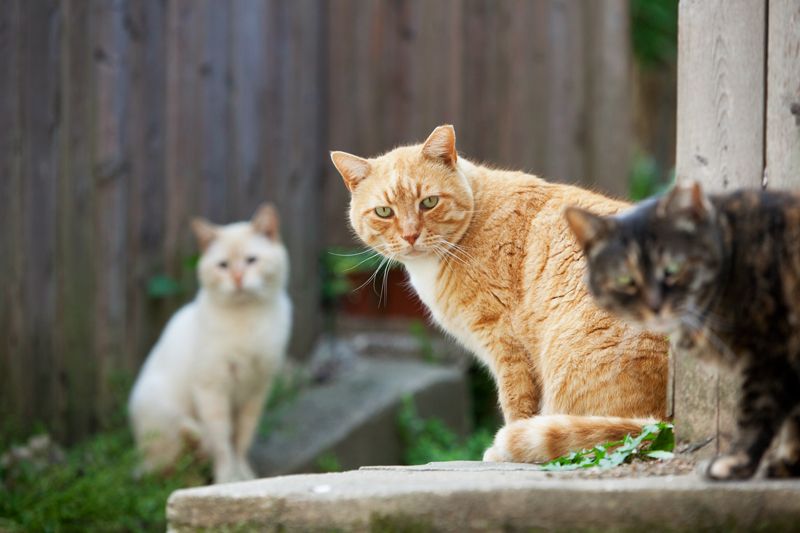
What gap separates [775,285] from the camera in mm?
2193

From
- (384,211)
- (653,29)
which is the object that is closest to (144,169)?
(384,211)

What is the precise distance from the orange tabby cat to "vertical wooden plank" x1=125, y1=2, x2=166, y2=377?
97.8 inches

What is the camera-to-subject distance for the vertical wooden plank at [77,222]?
546cm

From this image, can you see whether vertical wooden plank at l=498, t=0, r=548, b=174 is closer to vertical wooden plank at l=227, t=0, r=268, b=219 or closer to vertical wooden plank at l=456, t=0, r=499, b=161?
vertical wooden plank at l=456, t=0, r=499, b=161

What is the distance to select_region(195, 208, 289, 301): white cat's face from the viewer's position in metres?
5.51

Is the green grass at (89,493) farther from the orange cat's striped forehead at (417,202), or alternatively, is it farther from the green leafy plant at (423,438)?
the orange cat's striped forehead at (417,202)

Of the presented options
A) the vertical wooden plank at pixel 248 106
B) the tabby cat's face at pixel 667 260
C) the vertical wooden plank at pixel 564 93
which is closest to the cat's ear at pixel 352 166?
the tabby cat's face at pixel 667 260

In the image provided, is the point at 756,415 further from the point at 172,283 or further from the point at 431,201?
the point at 172,283

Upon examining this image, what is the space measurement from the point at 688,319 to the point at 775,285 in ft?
0.67

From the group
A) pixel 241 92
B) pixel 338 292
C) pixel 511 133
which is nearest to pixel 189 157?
pixel 241 92

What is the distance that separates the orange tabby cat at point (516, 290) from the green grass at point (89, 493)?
184 centimetres

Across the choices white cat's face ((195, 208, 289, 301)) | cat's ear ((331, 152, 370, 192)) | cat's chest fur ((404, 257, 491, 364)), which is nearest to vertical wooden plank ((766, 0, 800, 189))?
cat's chest fur ((404, 257, 491, 364))

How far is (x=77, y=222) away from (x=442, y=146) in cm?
279

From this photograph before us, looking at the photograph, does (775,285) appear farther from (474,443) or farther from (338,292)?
(338,292)
